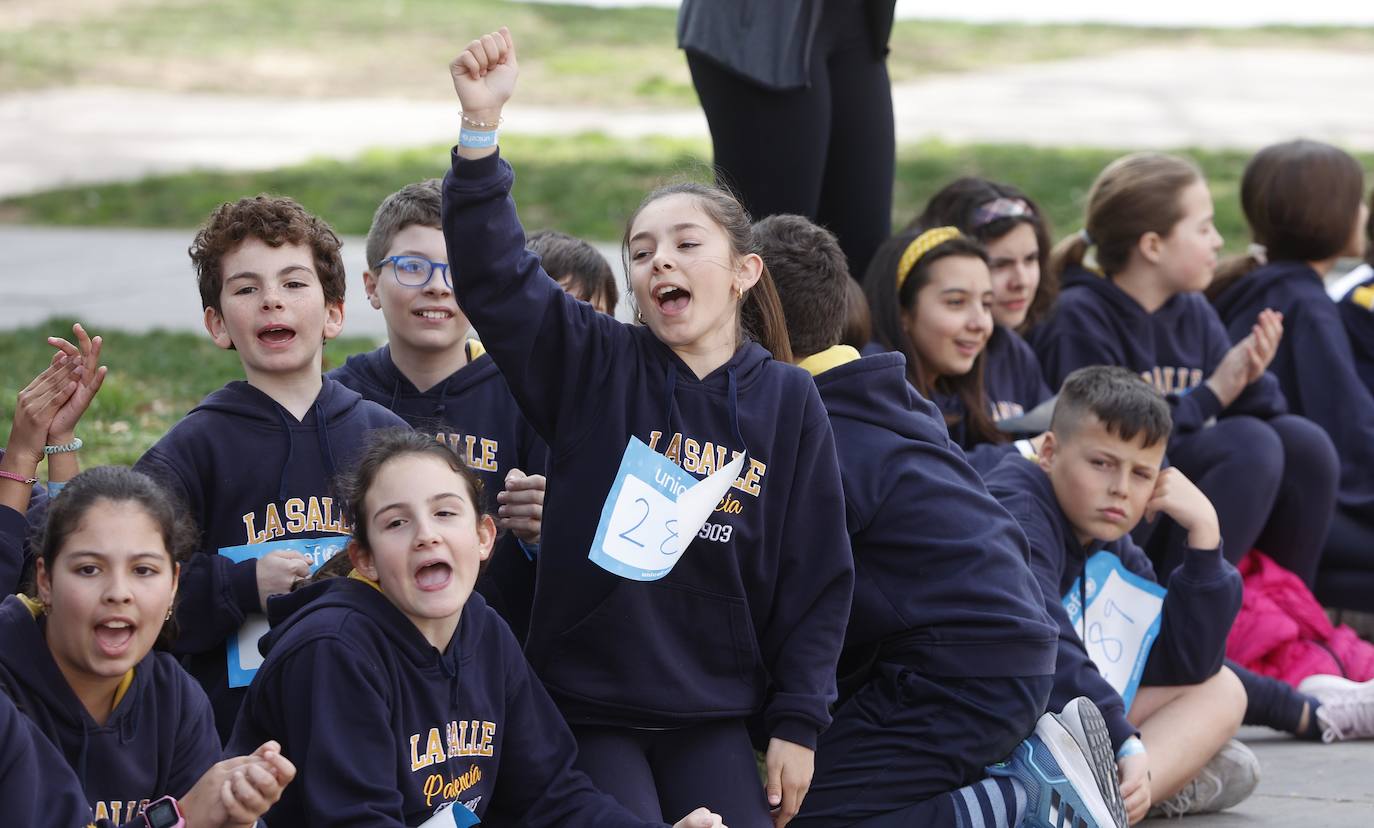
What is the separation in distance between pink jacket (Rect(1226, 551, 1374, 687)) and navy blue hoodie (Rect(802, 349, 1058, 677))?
1610 mm

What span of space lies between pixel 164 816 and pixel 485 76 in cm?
140

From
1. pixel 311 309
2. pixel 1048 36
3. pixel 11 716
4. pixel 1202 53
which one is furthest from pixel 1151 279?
pixel 1048 36

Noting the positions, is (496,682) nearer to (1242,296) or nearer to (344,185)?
(1242,296)

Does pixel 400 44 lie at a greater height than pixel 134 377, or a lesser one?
greater

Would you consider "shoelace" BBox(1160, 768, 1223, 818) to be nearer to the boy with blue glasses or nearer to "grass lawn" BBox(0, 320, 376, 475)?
the boy with blue glasses

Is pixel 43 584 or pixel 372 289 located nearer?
pixel 43 584

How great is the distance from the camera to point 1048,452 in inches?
177

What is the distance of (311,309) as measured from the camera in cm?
372

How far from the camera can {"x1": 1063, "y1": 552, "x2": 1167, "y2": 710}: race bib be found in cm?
446

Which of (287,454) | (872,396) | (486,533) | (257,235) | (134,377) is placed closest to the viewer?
(486,533)

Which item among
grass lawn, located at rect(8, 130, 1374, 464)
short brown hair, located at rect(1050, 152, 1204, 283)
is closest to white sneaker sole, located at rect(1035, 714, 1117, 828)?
short brown hair, located at rect(1050, 152, 1204, 283)

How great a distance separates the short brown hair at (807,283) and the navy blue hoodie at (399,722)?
43.4 inches

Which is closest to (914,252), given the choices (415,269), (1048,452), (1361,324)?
(1048,452)

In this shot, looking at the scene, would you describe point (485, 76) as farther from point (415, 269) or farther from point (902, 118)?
point (902, 118)
